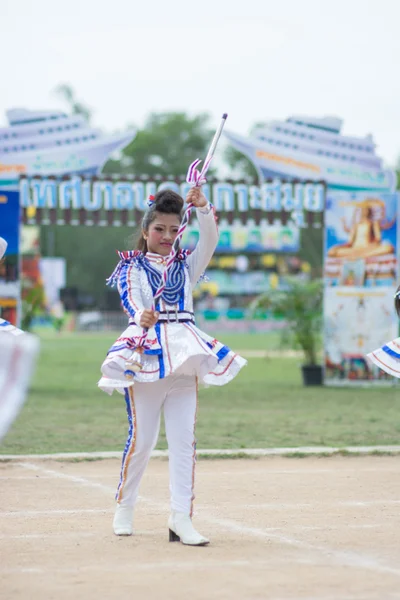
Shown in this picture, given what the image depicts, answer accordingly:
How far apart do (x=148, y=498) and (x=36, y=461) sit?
8.49 ft

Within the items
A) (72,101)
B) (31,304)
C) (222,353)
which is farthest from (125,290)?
(72,101)

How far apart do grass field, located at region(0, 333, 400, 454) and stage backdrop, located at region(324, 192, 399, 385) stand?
0.99m

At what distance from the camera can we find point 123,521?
6.77 m

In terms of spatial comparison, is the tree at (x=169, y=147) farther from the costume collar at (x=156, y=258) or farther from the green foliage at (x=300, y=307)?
the costume collar at (x=156, y=258)

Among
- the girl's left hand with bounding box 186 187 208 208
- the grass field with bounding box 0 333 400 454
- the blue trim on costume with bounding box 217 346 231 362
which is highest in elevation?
the girl's left hand with bounding box 186 187 208 208

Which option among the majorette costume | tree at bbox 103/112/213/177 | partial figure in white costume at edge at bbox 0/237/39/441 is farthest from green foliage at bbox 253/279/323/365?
tree at bbox 103/112/213/177

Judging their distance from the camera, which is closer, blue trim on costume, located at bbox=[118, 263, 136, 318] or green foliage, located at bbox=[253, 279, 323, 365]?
blue trim on costume, located at bbox=[118, 263, 136, 318]

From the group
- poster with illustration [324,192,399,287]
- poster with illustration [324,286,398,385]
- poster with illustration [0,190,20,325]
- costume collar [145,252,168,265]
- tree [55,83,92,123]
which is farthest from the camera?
tree [55,83,92,123]

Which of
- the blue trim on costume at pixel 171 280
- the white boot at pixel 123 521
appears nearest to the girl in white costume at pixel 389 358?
the blue trim on costume at pixel 171 280

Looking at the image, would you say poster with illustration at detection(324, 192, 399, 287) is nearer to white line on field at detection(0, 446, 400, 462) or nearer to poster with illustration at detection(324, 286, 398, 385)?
poster with illustration at detection(324, 286, 398, 385)

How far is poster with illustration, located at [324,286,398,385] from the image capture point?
67.7 ft

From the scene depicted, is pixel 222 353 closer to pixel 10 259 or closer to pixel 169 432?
pixel 169 432

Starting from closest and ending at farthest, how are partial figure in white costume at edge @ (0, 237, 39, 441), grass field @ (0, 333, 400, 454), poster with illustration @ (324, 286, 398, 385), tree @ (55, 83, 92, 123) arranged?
partial figure in white costume at edge @ (0, 237, 39, 441) < grass field @ (0, 333, 400, 454) < poster with illustration @ (324, 286, 398, 385) < tree @ (55, 83, 92, 123)

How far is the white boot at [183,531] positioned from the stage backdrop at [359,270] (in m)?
14.3
